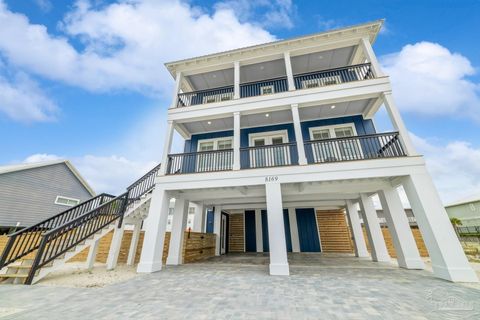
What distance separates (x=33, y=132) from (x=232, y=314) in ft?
111

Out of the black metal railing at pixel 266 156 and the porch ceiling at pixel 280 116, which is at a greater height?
the porch ceiling at pixel 280 116

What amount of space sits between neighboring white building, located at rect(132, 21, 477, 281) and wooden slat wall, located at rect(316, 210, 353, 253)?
50cm

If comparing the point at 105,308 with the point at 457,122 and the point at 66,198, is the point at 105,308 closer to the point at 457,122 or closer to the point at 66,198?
the point at 66,198

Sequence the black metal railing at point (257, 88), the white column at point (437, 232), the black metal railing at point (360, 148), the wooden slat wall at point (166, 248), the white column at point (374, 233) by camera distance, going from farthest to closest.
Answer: the black metal railing at point (257, 88) < the wooden slat wall at point (166, 248) < the white column at point (374, 233) < the black metal railing at point (360, 148) < the white column at point (437, 232)

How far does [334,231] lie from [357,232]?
180cm

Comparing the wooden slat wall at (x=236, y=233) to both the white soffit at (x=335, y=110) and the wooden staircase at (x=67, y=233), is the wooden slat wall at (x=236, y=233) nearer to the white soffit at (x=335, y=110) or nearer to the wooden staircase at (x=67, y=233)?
the wooden staircase at (x=67, y=233)

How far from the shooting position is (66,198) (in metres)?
A: 14.2

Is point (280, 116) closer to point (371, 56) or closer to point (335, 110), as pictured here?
point (335, 110)

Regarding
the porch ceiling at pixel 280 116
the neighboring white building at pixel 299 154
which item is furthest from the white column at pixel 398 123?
the porch ceiling at pixel 280 116

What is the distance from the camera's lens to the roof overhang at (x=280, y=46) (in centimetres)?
700

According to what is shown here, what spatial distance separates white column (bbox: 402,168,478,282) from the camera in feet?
13.6

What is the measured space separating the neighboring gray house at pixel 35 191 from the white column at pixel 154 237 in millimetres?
12675

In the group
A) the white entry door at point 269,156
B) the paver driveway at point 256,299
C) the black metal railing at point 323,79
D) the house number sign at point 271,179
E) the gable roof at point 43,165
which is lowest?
the paver driveway at point 256,299

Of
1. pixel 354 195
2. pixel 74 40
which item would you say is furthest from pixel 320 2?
pixel 74 40
